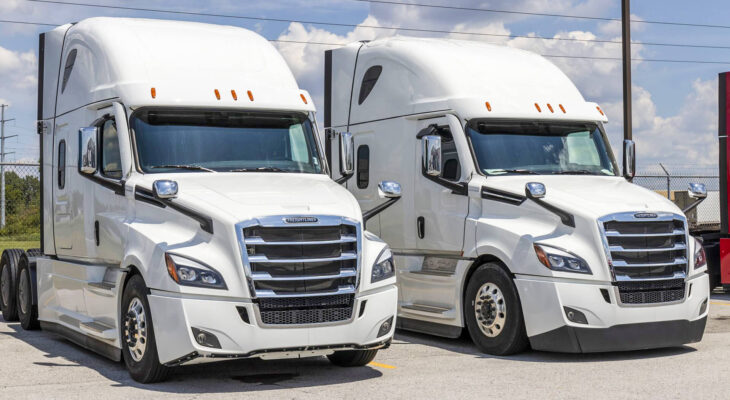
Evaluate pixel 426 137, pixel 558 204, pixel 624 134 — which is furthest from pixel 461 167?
pixel 624 134

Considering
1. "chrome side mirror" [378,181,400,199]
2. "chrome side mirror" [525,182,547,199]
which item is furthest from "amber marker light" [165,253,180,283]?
"chrome side mirror" [525,182,547,199]

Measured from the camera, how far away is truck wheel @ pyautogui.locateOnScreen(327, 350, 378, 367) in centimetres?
1024

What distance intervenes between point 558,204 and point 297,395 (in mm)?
3804

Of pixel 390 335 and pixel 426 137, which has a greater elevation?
pixel 426 137

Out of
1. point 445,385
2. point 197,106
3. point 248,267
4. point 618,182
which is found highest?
point 197,106

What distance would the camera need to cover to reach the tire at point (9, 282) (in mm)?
14836

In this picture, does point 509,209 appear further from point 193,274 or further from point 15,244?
point 15,244

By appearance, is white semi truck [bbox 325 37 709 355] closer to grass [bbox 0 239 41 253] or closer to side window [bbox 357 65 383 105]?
side window [bbox 357 65 383 105]

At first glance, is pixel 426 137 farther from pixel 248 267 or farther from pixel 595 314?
pixel 248 267

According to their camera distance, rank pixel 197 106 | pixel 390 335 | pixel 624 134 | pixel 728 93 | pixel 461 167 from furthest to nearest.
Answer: pixel 624 134, pixel 728 93, pixel 461 167, pixel 197 106, pixel 390 335

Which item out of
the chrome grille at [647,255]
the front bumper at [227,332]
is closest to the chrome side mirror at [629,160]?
the chrome grille at [647,255]

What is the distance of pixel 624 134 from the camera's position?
22766mm

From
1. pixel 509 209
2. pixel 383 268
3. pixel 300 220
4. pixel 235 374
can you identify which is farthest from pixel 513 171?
pixel 235 374

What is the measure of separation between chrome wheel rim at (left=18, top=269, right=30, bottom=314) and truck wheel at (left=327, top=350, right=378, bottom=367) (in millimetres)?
5688
